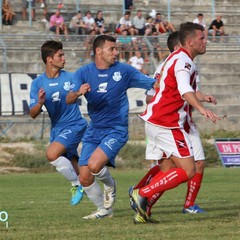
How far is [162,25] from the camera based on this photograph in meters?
32.2

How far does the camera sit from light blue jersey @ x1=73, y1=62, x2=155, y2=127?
12.1 metres

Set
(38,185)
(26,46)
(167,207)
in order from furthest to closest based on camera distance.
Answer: (26,46) → (38,185) → (167,207)

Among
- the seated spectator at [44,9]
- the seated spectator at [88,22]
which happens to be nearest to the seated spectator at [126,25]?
the seated spectator at [88,22]

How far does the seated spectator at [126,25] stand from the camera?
31312 mm

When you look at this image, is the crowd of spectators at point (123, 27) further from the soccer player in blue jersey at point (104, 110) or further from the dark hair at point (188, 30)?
the dark hair at point (188, 30)

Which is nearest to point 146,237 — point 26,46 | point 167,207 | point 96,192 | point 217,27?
point 96,192

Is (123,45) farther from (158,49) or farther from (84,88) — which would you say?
(84,88)

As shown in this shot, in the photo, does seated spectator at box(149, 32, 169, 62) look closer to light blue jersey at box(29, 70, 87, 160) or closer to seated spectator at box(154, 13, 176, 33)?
seated spectator at box(154, 13, 176, 33)

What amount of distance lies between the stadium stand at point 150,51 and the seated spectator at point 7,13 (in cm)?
21

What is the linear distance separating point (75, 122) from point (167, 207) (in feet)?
6.13

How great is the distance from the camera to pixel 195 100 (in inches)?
400

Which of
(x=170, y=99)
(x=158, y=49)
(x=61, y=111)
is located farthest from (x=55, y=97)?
(x=158, y=49)

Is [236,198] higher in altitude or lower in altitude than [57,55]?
lower

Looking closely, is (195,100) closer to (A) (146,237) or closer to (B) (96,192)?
(A) (146,237)
